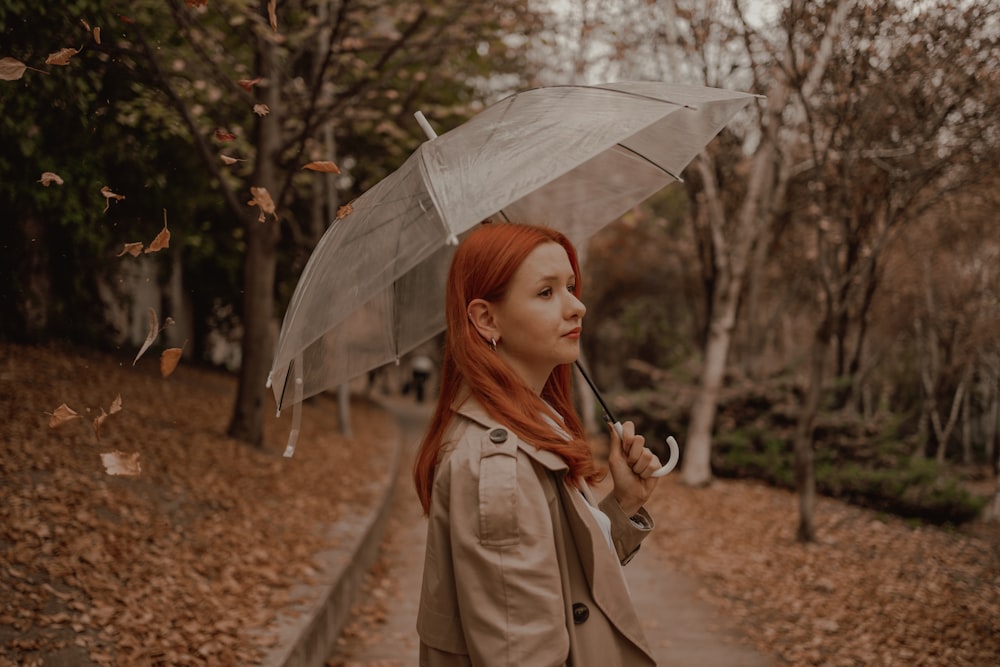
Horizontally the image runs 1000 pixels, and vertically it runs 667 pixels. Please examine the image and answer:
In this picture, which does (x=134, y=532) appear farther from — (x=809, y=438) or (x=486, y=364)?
(x=809, y=438)

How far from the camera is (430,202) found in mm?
2584

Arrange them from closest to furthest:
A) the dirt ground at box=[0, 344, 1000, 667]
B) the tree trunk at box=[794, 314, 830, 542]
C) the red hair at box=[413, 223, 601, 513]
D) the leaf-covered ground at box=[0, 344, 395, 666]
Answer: the red hair at box=[413, 223, 601, 513], the leaf-covered ground at box=[0, 344, 395, 666], the dirt ground at box=[0, 344, 1000, 667], the tree trunk at box=[794, 314, 830, 542]

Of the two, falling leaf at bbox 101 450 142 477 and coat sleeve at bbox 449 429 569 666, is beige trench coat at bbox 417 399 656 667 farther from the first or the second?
falling leaf at bbox 101 450 142 477

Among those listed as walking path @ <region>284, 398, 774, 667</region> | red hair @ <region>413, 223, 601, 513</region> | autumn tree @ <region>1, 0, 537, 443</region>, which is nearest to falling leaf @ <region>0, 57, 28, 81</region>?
red hair @ <region>413, 223, 601, 513</region>

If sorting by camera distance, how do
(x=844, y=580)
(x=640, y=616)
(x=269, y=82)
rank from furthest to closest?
(x=269, y=82) → (x=844, y=580) → (x=640, y=616)

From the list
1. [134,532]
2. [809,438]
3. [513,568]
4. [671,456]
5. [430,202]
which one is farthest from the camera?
[809,438]

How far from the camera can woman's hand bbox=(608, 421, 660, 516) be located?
240 cm

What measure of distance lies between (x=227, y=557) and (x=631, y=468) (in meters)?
3.92

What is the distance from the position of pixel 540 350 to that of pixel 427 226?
23.2 inches

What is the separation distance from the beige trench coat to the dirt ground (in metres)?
2.12

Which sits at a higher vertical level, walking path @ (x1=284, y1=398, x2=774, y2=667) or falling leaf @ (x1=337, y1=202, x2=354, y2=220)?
falling leaf @ (x1=337, y1=202, x2=354, y2=220)

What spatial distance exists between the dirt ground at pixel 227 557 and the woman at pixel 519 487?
205 cm

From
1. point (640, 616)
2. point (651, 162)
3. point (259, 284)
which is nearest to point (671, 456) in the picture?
point (651, 162)

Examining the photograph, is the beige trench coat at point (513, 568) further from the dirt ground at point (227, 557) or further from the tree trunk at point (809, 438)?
the tree trunk at point (809, 438)
